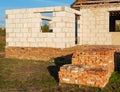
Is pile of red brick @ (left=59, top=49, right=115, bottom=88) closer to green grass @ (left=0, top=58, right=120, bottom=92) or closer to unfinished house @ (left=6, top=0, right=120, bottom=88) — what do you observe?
unfinished house @ (left=6, top=0, right=120, bottom=88)

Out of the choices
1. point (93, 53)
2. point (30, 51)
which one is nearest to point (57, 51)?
point (30, 51)

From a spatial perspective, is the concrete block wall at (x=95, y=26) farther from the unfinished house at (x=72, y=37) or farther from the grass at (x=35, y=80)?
the grass at (x=35, y=80)

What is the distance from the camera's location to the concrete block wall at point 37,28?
12375 millimetres

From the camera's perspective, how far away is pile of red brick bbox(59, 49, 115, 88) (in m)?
7.13

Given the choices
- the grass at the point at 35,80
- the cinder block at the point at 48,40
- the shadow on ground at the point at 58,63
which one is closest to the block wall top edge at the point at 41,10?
the cinder block at the point at 48,40

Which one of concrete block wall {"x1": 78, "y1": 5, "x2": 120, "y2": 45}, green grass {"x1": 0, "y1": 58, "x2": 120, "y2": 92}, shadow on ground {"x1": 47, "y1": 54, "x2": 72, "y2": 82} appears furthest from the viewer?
concrete block wall {"x1": 78, "y1": 5, "x2": 120, "y2": 45}

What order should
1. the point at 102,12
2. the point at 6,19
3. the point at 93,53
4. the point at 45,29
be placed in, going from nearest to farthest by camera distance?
the point at 93,53, the point at 6,19, the point at 102,12, the point at 45,29

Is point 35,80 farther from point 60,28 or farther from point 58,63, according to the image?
point 60,28

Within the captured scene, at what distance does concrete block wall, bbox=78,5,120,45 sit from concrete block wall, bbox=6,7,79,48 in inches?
110

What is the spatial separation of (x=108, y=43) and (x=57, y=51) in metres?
4.67

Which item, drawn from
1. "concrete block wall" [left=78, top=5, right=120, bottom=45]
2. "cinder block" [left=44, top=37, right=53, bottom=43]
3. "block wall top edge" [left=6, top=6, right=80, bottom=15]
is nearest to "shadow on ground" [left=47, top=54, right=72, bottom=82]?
"cinder block" [left=44, top=37, right=53, bottom=43]

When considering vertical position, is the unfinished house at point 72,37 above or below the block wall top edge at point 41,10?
below

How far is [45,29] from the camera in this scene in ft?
74.9

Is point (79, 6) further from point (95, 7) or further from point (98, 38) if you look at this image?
point (98, 38)
